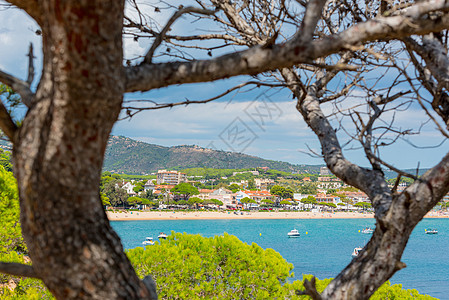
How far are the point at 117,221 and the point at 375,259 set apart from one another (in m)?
58.2

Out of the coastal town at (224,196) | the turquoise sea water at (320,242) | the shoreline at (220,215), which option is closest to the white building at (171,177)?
the coastal town at (224,196)

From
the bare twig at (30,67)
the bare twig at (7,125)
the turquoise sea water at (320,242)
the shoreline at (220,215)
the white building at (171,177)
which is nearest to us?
the bare twig at (7,125)

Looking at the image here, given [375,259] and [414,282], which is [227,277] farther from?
[414,282]

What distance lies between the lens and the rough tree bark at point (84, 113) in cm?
118

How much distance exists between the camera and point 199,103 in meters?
1.83

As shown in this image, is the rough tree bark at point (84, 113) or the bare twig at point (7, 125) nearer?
the rough tree bark at point (84, 113)

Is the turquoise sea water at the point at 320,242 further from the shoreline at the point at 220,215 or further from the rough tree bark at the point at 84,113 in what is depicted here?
the rough tree bark at the point at 84,113

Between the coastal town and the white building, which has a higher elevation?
the white building

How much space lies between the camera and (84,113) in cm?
122

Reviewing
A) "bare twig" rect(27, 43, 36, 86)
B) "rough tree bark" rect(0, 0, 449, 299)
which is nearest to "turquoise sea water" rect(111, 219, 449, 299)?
"bare twig" rect(27, 43, 36, 86)

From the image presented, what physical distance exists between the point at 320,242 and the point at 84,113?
49.5m

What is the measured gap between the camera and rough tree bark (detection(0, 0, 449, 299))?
1184 millimetres

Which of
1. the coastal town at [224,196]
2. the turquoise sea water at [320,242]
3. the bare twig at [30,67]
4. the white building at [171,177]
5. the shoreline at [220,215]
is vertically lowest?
the turquoise sea water at [320,242]

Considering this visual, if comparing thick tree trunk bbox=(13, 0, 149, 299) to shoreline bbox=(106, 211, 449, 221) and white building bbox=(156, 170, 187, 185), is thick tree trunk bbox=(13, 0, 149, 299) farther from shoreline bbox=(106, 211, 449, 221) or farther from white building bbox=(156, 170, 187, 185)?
white building bbox=(156, 170, 187, 185)
